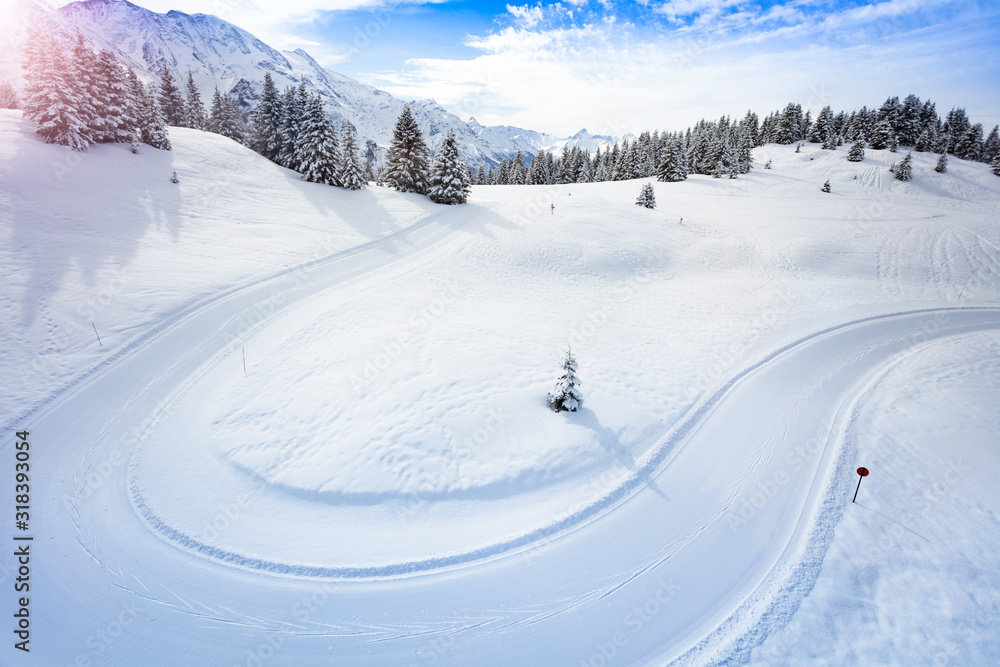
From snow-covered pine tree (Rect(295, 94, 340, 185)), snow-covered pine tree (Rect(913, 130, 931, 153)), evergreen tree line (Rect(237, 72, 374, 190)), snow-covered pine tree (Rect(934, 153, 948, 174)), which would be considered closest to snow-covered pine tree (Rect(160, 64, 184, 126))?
evergreen tree line (Rect(237, 72, 374, 190))

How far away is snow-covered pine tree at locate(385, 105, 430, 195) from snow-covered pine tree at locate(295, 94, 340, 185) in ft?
17.1

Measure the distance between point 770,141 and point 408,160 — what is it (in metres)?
79.2

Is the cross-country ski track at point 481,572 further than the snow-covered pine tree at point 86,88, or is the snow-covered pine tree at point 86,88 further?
the snow-covered pine tree at point 86,88

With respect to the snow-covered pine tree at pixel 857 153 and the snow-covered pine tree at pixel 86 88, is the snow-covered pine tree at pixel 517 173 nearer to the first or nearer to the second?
the snow-covered pine tree at pixel 857 153

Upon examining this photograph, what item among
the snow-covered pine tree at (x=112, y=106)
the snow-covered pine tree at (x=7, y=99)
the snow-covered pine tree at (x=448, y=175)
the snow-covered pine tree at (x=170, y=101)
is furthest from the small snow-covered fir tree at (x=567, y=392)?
the snow-covered pine tree at (x=7, y=99)

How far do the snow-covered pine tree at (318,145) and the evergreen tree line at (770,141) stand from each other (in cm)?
4088

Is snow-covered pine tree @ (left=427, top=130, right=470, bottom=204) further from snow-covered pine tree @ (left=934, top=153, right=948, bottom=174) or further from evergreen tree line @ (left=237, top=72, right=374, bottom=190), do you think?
snow-covered pine tree @ (left=934, top=153, right=948, bottom=174)

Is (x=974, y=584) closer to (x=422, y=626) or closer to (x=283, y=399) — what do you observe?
(x=422, y=626)

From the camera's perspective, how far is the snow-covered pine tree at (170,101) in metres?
47.2

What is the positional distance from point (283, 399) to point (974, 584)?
16.8 meters

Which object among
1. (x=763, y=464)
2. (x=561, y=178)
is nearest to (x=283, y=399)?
(x=763, y=464)

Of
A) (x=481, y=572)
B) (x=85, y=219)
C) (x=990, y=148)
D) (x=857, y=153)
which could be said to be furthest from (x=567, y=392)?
(x=990, y=148)

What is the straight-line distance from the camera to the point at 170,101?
48.1m

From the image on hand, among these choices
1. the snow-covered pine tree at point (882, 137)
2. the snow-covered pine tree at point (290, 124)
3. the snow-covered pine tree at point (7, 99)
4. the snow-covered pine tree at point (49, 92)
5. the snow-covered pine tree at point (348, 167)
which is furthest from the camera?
the snow-covered pine tree at point (882, 137)
